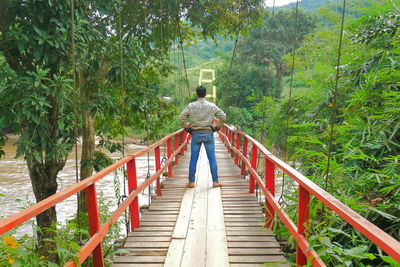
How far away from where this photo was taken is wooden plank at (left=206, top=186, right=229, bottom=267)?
2.48 metres

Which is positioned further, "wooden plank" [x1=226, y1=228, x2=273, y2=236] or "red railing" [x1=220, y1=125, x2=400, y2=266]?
"wooden plank" [x1=226, y1=228, x2=273, y2=236]

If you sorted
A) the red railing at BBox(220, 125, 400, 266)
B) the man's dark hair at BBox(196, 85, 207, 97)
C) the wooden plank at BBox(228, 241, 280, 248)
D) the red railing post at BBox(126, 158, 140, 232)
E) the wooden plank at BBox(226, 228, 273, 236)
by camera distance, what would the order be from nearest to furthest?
the red railing at BBox(220, 125, 400, 266), the wooden plank at BBox(228, 241, 280, 248), the wooden plank at BBox(226, 228, 273, 236), the red railing post at BBox(126, 158, 140, 232), the man's dark hair at BBox(196, 85, 207, 97)

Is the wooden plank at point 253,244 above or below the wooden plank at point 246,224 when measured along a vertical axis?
above

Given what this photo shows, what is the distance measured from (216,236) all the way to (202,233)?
0.15 m

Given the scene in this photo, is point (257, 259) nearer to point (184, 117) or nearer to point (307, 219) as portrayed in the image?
point (307, 219)

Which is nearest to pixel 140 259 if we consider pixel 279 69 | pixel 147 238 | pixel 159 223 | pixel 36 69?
pixel 147 238

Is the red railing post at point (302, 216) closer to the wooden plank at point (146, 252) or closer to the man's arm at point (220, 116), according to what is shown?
the wooden plank at point (146, 252)

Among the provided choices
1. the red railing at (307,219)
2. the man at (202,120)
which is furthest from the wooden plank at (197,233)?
the red railing at (307,219)

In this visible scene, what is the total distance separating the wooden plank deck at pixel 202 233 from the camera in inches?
98.9

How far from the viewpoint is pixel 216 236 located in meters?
2.94

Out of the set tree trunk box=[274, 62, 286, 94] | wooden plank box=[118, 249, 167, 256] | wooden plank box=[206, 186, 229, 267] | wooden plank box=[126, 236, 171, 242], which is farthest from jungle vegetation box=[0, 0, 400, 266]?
tree trunk box=[274, 62, 286, 94]

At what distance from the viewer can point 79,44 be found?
4.10 meters

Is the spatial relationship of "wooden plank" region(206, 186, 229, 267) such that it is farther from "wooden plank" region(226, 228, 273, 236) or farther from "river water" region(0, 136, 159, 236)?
"river water" region(0, 136, 159, 236)

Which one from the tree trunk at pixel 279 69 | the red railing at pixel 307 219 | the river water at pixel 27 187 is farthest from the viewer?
the tree trunk at pixel 279 69
